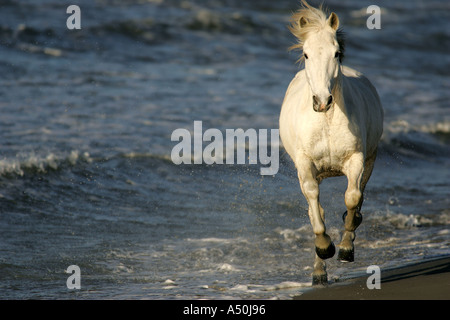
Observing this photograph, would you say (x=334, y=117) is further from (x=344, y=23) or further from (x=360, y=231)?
(x=344, y=23)

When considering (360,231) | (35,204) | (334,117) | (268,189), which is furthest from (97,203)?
(334,117)

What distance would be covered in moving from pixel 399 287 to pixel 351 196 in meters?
0.88

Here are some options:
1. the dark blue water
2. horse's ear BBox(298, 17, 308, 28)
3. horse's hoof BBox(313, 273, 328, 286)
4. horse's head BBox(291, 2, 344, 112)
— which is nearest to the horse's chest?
horse's head BBox(291, 2, 344, 112)

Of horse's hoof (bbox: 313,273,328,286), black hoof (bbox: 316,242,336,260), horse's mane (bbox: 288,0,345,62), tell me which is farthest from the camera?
horse's hoof (bbox: 313,273,328,286)

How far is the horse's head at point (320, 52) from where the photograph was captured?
5113 mm

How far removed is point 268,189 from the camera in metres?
9.76

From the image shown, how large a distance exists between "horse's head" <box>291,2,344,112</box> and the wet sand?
5.30ft

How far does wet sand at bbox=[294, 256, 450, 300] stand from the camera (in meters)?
5.69

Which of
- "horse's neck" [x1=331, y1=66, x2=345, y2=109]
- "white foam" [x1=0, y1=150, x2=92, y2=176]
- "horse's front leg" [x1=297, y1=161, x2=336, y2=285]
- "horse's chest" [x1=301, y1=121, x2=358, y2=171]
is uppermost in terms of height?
"white foam" [x1=0, y1=150, x2=92, y2=176]

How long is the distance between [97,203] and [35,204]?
782 mm

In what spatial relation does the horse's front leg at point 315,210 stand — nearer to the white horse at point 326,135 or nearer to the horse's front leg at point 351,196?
the white horse at point 326,135

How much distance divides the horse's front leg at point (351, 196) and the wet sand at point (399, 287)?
0.28 metres

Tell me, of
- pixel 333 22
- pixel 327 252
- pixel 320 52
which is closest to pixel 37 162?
pixel 327 252

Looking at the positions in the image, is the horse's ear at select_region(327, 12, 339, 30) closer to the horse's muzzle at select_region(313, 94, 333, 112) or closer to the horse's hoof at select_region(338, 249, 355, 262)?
the horse's muzzle at select_region(313, 94, 333, 112)
